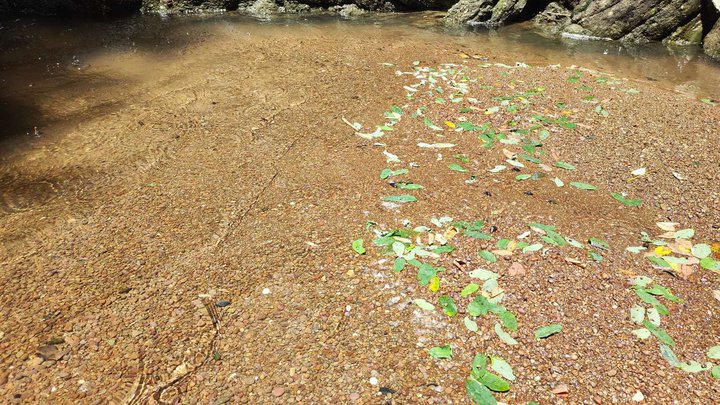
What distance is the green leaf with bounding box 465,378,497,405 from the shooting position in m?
2.19

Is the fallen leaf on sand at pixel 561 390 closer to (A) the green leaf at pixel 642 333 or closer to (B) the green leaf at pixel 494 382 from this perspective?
(B) the green leaf at pixel 494 382

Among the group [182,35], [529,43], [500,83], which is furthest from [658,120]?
[182,35]

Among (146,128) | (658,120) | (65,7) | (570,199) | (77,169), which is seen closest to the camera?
(570,199)

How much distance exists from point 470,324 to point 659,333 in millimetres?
1006

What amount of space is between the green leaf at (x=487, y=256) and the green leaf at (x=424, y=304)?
0.56m

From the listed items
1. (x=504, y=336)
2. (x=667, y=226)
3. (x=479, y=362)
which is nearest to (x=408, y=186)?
(x=504, y=336)

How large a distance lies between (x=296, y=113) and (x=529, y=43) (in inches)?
213

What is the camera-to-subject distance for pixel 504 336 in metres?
2.51

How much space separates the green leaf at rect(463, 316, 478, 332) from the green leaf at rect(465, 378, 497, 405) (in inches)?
12.4

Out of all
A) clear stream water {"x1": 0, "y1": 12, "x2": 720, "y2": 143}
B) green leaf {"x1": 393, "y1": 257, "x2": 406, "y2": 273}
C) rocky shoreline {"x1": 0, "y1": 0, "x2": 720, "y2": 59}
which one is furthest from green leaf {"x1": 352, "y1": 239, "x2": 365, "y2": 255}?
rocky shoreline {"x1": 0, "y1": 0, "x2": 720, "y2": 59}

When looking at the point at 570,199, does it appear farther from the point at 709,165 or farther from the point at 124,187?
the point at 124,187

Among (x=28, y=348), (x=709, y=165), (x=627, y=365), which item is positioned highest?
(x=709, y=165)

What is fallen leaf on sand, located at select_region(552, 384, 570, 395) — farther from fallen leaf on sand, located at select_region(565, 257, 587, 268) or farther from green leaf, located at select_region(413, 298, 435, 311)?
fallen leaf on sand, located at select_region(565, 257, 587, 268)

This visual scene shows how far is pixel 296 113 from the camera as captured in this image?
4.97 metres
